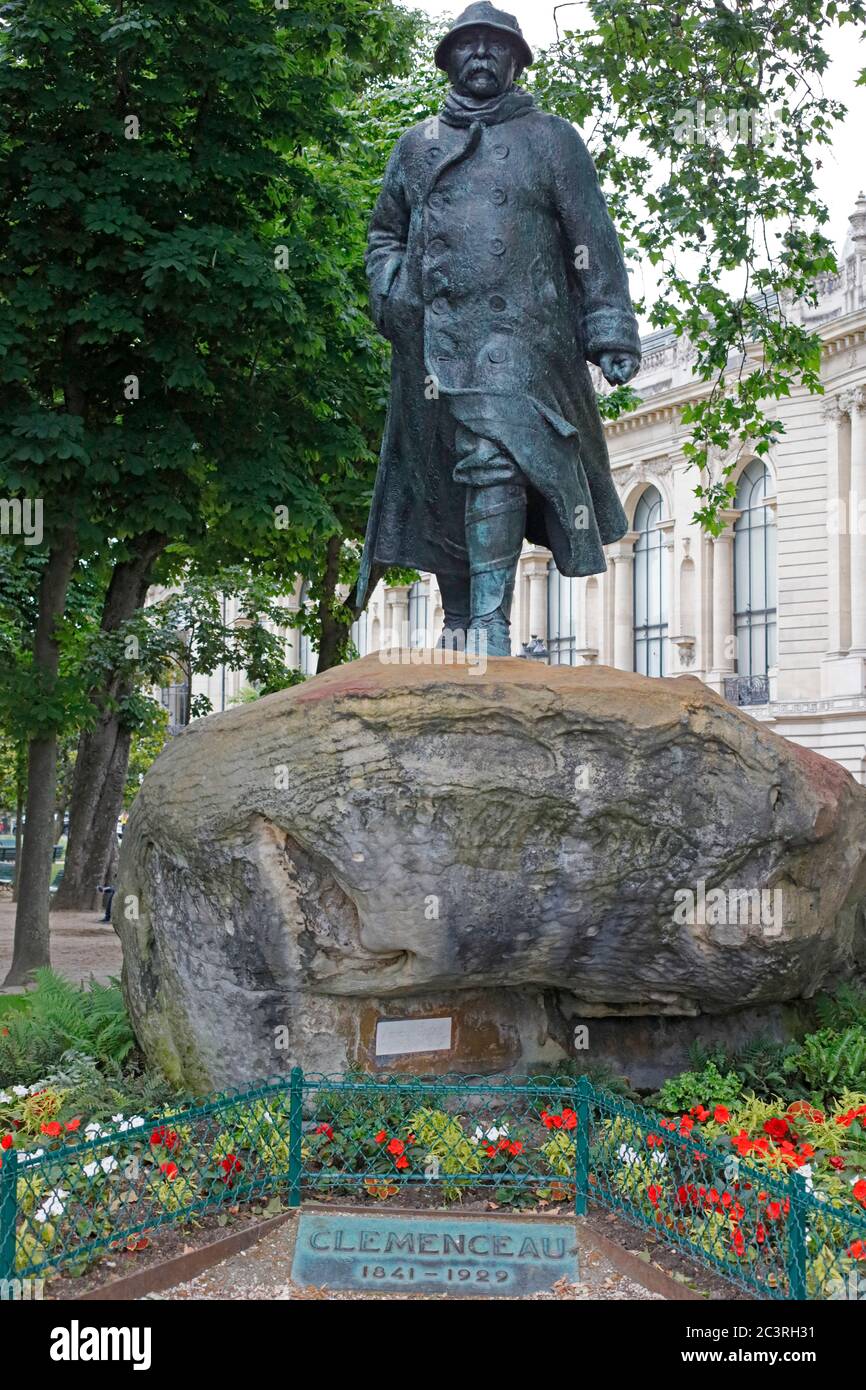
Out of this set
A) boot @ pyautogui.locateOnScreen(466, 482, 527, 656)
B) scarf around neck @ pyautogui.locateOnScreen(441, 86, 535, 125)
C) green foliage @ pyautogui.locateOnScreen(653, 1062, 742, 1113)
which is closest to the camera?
green foliage @ pyautogui.locateOnScreen(653, 1062, 742, 1113)

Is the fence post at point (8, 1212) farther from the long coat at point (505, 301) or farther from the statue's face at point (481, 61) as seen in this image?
the statue's face at point (481, 61)

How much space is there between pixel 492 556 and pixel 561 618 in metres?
39.9

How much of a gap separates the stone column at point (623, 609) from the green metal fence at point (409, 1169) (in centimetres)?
3796

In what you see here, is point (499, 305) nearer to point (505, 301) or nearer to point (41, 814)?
point (505, 301)

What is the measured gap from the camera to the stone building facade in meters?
36.9

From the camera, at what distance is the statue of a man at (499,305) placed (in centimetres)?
664

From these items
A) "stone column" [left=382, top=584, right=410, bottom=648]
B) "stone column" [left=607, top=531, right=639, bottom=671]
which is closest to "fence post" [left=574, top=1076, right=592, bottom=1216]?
"stone column" [left=607, top=531, right=639, bottom=671]

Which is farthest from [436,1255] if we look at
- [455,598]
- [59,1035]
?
[455,598]

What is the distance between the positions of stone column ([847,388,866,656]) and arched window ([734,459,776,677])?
267cm

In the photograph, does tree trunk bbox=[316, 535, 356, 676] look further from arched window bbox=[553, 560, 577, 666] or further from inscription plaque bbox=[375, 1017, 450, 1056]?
arched window bbox=[553, 560, 577, 666]

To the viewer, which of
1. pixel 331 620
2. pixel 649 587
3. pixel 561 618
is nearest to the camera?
pixel 331 620

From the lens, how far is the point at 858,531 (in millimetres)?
37344

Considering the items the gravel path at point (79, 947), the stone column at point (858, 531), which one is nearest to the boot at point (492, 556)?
the gravel path at point (79, 947)

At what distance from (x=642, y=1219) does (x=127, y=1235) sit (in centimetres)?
176
